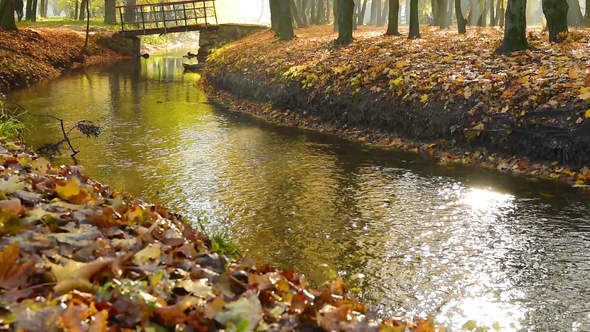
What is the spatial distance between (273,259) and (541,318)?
2.39 meters

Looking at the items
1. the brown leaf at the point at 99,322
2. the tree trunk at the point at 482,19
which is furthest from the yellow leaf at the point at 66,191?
the tree trunk at the point at 482,19

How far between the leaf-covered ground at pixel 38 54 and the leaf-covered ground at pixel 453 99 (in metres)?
8.86

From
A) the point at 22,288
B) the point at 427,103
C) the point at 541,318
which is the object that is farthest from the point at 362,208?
the point at 22,288

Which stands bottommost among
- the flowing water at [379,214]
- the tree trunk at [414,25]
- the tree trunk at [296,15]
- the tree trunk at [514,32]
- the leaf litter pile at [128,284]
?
the flowing water at [379,214]

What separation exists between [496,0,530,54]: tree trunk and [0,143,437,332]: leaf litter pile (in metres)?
9.59

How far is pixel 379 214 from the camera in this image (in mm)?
6930

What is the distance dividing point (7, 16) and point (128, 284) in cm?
2558

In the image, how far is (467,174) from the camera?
862 cm

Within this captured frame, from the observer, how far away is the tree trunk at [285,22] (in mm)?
22344

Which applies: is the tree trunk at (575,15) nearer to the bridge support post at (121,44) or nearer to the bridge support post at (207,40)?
the bridge support post at (207,40)

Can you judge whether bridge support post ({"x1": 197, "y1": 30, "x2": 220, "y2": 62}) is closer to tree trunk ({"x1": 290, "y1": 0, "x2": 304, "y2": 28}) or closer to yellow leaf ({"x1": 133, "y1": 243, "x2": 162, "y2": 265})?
tree trunk ({"x1": 290, "y1": 0, "x2": 304, "y2": 28})

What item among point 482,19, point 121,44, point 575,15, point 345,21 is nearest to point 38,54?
point 121,44

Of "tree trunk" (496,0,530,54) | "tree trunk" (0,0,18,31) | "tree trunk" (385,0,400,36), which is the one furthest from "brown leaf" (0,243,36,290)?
"tree trunk" (0,0,18,31)

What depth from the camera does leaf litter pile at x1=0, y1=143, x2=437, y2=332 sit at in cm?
256
